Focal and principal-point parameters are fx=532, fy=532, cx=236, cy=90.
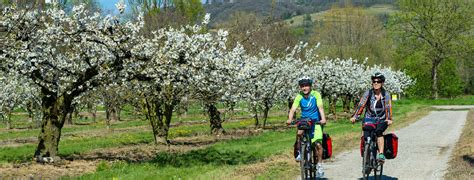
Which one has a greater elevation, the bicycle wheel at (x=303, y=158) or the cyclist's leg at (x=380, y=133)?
the cyclist's leg at (x=380, y=133)

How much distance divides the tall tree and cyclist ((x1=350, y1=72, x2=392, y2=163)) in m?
58.7

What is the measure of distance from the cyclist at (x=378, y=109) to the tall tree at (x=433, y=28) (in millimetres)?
58698

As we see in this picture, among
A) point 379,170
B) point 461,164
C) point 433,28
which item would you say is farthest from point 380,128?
point 433,28

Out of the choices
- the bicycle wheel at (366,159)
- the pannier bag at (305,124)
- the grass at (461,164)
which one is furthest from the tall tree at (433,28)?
the pannier bag at (305,124)

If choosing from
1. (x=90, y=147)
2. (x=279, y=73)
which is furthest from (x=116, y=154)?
(x=279, y=73)

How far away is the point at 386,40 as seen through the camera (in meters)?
74.6

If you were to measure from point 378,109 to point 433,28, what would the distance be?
59.8 metres

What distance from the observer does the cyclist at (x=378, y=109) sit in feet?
32.7

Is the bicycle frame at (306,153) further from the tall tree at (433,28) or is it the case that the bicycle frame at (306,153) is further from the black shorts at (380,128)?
the tall tree at (433,28)

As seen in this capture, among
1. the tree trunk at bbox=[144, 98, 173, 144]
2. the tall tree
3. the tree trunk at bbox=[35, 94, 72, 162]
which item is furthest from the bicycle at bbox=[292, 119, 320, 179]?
the tall tree

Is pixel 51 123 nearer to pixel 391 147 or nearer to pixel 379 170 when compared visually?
pixel 379 170

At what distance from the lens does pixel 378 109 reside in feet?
32.9

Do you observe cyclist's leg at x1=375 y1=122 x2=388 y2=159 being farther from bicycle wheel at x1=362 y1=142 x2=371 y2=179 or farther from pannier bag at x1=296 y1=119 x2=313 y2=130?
pannier bag at x1=296 y1=119 x2=313 y2=130

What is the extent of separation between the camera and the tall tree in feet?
212
